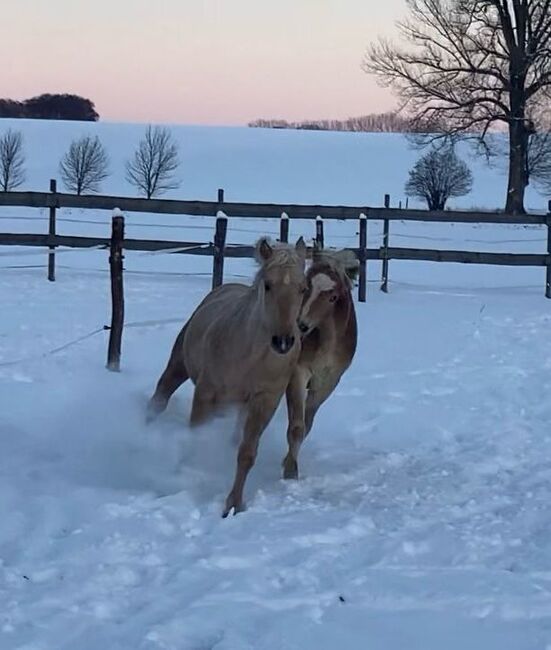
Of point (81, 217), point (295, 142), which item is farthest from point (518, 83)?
point (295, 142)

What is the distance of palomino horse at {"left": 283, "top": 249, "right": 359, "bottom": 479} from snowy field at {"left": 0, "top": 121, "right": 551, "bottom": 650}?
28 cm

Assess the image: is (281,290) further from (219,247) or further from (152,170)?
(152,170)

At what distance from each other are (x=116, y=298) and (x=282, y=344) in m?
4.55

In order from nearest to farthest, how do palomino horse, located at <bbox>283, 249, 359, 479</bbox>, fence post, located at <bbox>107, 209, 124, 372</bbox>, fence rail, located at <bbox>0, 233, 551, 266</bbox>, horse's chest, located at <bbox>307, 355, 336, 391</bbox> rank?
palomino horse, located at <bbox>283, 249, 359, 479</bbox>
horse's chest, located at <bbox>307, 355, 336, 391</bbox>
fence post, located at <bbox>107, 209, 124, 372</bbox>
fence rail, located at <bbox>0, 233, 551, 266</bbox>

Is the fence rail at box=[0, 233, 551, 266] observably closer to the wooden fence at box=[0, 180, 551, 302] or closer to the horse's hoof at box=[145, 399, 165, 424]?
the wooden fence at box=[0, 180, 551, 302]

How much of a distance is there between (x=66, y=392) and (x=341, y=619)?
13.5ft

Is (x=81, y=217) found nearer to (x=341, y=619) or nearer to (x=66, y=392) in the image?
(x=66, y=392)

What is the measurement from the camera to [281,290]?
421 cm

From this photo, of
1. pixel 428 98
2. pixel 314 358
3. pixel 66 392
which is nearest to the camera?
pixel 314 358

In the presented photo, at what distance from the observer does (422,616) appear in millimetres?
3191

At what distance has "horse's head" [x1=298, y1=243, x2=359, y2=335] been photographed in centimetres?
520

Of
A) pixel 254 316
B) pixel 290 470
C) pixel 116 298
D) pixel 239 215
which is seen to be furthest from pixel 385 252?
pixel 254 316

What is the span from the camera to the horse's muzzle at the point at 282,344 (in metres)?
A: 4.09

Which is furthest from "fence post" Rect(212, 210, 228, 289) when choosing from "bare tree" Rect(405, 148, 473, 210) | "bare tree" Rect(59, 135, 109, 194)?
"bare tree" Rect(59, 135, 109, 194)
